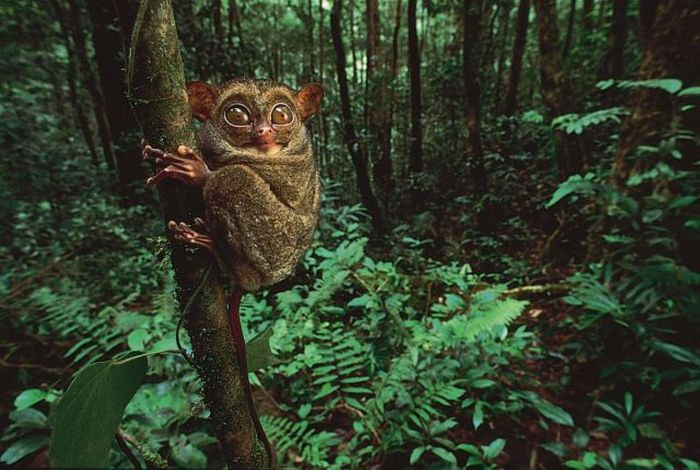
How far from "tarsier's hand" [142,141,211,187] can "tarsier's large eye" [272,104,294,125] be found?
0.52 m

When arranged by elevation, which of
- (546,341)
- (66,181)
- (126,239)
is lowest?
(546,341)

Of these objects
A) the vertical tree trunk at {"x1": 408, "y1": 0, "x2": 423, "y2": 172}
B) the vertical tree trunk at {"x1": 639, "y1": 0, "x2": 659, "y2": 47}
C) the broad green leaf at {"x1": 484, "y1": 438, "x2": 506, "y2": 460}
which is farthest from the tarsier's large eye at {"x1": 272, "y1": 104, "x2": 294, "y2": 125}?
the vertical tree trunk at {"x1": 639, "y1": 0, "x2": 659, "y2": 47}

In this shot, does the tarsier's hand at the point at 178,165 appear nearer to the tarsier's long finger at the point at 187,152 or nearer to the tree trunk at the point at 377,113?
the tarsier's long finger at the point at 187,152

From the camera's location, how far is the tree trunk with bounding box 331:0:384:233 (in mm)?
6906

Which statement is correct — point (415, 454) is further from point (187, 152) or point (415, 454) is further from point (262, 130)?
point (187, 152)

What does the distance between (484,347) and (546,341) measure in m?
1.28

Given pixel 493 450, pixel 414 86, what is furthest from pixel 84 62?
pixel 493 450

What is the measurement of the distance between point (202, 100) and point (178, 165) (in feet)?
1.75

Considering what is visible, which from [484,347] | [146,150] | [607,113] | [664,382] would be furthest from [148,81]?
[607,113]

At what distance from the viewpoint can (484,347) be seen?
3.15m

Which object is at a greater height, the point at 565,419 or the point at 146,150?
the point at 146,150

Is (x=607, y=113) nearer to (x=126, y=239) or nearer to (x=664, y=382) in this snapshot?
(x=664, y=382)

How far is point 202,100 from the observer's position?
135 centimetres

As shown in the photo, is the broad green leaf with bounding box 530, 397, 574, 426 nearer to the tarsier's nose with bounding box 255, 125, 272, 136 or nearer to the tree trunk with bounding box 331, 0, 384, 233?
the tarsier's nose with bounding box 255, 125, 272, 136
